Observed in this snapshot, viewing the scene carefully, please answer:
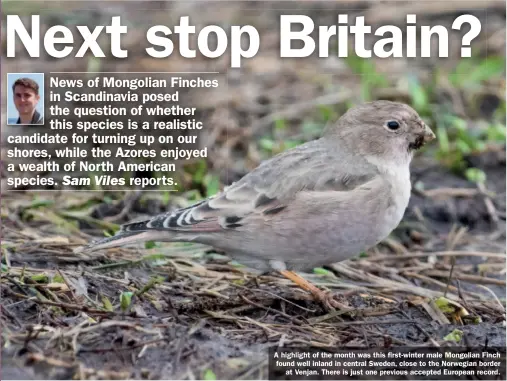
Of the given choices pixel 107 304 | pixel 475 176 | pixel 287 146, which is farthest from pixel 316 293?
pixel 475 176

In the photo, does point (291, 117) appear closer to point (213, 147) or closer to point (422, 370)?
point (213, 147)

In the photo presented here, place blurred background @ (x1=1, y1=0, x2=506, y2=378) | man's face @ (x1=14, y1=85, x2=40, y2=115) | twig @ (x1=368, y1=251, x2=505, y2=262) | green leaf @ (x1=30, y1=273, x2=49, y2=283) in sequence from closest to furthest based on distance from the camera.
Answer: green leaf @ (x1=30, y1=273, x2=49, y2=283) → man's face @ (x1=14, y1=85, x2=40, y2=115) → blurred background @ (x1=1, y1=0, x2=506, y2=378) → twig @ (x1=368, y1=251, x2=505, y2=262)

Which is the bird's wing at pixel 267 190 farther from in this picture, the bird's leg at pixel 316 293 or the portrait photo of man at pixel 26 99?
the portrait photo of man at pixel 26 99

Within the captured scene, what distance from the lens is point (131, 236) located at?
235 inches

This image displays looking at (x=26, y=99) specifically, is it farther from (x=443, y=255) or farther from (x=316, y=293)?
(x=443, y=255)

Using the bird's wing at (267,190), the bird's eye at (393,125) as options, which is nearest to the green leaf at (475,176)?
the bird's eye at (393,125)

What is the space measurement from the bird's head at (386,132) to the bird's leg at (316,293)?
3.39 feet

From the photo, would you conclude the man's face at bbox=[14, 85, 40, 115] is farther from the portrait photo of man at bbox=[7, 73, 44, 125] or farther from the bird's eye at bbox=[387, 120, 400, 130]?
the bird's eye at bbox=[387, 120, 400, 130]

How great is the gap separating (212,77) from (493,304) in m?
2.89

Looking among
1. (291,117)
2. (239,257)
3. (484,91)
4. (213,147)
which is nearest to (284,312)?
(239,257)

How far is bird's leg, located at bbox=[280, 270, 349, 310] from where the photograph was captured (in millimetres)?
6004

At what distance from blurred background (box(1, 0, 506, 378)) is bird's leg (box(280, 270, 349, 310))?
384 millimetres

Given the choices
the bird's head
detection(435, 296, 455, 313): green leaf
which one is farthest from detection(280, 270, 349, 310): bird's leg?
the bird's head

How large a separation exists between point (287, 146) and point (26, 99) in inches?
125
